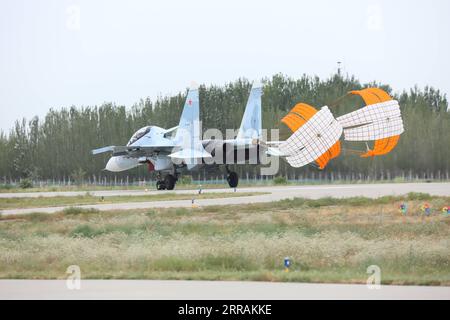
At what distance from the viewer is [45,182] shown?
83.9 meters

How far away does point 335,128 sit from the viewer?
29391mm

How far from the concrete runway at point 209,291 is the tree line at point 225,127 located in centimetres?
4210

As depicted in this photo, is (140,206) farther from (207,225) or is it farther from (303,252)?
(303,252)

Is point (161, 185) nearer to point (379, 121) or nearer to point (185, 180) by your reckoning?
point (185, 180)

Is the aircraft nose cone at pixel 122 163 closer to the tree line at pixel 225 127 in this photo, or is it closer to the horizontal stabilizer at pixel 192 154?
the horizontal stabilizer at pixel 192 154

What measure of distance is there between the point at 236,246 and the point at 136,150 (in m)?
30.0

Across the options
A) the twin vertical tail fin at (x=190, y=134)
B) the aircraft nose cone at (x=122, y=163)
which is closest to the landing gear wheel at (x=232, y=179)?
the twin vertical tail fin at (x=190, y=134)

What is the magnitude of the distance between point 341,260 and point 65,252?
21.1 feet

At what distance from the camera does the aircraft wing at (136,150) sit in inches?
1839

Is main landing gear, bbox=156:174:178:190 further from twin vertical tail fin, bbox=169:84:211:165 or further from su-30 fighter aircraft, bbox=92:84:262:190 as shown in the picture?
twin vertical tail fin, bbox=169:84:211:165


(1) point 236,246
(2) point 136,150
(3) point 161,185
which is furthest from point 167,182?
(1) point 236,246

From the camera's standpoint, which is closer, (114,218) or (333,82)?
(114,218)

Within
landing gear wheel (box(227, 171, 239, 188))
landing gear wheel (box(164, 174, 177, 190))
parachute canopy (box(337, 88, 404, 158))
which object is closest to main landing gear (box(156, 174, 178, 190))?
landing gear wheel (box(164, 174, 177, 190))
